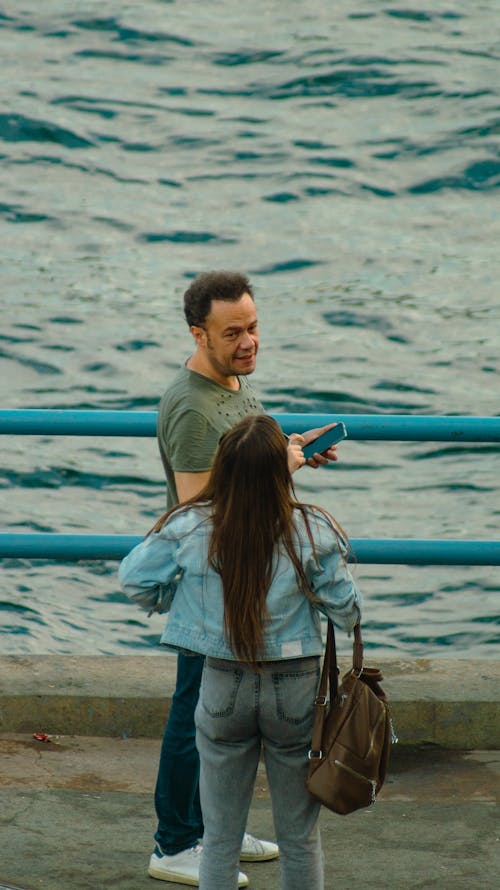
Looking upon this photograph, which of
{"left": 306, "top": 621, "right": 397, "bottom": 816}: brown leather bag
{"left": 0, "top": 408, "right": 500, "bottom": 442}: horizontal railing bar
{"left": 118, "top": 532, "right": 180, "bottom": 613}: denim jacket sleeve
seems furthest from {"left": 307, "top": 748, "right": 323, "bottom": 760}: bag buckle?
{"left": 0, "top": 408, "right": 500, "bottom": 442}: horizontal railing bar

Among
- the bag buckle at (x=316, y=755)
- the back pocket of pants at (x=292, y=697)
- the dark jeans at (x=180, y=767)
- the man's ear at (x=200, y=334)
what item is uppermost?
the man's ear at (x=200, y=334)

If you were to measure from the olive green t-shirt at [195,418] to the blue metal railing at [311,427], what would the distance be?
839mm

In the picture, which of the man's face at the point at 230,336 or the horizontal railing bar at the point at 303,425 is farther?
the horizontal railing bar at the point at 303,425

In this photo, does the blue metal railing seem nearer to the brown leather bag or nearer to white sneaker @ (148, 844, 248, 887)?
white sneaker @ (148, 844, 248, 887)

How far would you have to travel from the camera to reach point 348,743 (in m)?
3.37

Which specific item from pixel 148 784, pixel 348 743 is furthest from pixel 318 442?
pixel 148 784

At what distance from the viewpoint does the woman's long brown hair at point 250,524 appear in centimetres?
329

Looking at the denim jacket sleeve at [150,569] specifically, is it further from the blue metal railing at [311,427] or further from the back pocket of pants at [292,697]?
the blue metal railing at [311,427]

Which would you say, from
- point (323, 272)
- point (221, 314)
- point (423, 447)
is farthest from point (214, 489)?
point (323, 272)

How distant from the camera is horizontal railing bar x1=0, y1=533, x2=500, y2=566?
16.1ft

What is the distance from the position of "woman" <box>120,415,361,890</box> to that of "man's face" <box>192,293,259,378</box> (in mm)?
434

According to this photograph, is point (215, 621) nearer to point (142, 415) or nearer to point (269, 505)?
point (269, 505)

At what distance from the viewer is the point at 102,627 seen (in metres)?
10.4

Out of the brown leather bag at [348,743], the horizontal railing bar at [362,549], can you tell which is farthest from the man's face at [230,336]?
the horizontal railing bar at [362,549]
